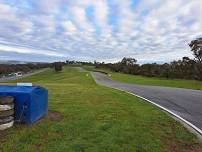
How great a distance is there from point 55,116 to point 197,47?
4943 cm

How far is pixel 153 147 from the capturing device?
246 inches

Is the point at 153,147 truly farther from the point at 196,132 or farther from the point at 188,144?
the point at 196,132

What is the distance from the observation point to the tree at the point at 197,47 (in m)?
53.7

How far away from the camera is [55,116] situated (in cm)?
901

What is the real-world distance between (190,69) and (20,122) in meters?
55.1

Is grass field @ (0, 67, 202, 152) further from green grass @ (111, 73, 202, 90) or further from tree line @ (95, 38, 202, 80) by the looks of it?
tree line @ (95, 38, 202, 80)

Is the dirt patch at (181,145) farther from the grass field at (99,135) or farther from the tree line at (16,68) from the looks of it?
the tree line at (16,68)

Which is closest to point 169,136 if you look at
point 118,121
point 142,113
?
point 118,121

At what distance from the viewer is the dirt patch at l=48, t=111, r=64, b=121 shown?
8602mm

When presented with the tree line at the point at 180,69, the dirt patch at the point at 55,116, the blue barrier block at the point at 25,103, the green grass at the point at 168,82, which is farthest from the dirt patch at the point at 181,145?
the tree line at the point at 180,69

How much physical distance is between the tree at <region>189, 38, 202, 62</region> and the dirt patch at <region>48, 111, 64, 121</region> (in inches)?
1905

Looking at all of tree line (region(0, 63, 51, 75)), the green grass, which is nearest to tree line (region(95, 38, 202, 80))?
the green grass

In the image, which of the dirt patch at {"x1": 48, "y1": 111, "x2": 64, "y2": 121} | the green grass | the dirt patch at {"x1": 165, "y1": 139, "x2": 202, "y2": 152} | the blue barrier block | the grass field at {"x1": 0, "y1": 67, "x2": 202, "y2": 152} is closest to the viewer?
the grass field at {"x1": 0, "y1": 67, "x2": 202, "y2": 152}

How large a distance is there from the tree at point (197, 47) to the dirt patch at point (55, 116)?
1905 inches
